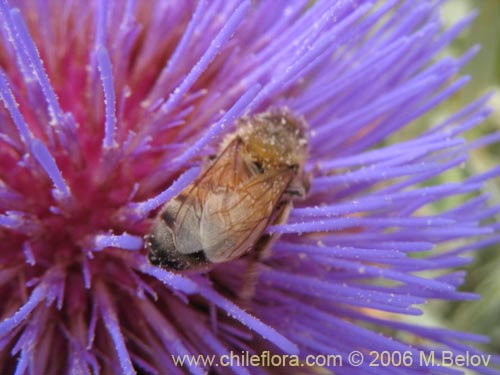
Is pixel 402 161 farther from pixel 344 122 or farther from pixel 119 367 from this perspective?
pixel 119 367

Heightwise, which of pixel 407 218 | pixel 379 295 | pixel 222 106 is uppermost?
pixel 222 106

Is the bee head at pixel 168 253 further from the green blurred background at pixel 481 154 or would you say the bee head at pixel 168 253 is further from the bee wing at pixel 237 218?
the green blurred background at pixel 481 154

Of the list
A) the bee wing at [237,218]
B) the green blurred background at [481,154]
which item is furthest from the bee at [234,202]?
the green blurred background at [481,154]

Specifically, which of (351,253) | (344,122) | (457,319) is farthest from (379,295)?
(457,319)

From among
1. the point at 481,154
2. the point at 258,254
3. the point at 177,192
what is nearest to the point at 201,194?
the point at 177,192

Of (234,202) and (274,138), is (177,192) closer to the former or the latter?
(234,202)
